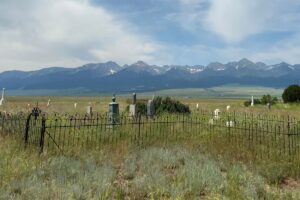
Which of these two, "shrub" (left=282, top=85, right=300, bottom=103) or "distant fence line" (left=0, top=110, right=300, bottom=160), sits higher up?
"shrub" (left=282, top=85, right=300, bottom=103)

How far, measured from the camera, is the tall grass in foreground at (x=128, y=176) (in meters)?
8.00

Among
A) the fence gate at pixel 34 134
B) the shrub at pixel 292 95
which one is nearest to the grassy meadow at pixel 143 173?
the fence gate at pixel 34 134

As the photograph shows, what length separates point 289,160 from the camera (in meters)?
12.0

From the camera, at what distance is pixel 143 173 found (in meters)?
9.90

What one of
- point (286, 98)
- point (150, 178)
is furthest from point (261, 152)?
point (286, 98)

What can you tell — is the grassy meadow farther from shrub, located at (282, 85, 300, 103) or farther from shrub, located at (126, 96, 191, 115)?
shrub, located at (282, 85, 300, 103)

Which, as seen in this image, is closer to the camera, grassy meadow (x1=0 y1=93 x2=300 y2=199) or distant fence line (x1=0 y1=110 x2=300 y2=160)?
grassy meadow (x1=0 y1=93 x2=300 y2=199)

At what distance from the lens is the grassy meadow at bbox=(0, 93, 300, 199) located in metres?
8.07

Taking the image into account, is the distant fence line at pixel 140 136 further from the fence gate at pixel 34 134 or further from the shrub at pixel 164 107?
the shrub at pixel 164 107

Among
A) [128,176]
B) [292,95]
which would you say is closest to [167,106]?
[128,176]

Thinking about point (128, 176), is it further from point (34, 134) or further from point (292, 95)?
point (292, 95)

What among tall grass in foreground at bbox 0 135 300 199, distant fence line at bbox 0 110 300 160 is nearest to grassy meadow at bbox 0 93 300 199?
tall grass in foreground at bbox 0 135 300 199

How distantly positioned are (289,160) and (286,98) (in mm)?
33333

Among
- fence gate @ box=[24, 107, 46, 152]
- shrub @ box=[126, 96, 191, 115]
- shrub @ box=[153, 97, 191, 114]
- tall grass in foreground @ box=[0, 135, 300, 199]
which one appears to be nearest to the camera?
tall grass in foreground @ box=[0, 135, 300, 199]
